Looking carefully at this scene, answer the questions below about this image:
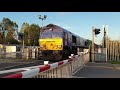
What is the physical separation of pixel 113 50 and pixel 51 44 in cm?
641

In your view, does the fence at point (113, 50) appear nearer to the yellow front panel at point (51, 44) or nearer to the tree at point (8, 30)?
the yellow front panel at point (51, 44)

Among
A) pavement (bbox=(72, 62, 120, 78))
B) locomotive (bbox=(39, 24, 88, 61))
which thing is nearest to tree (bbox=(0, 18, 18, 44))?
locomotive (bbox=(39, 24, 88, 61))

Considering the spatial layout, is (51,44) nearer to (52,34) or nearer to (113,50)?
(52,34)

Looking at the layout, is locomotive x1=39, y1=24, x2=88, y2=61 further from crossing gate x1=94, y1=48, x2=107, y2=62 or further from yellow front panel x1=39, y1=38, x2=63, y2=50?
crossing gate x1=94, y1=48, x2=107, y2=62

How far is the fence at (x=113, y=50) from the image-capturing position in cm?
3294

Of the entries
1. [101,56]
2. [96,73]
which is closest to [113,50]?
[101,56]

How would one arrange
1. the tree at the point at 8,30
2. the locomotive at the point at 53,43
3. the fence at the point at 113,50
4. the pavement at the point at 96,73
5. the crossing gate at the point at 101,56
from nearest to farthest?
the pavement at the point at 96,73
the fence at the point at 113,50
the locomotive at the point at 53,43
the crossing gate at the point at 101,56
the tree at the point at 8,30

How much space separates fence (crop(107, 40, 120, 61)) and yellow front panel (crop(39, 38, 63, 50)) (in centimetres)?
500

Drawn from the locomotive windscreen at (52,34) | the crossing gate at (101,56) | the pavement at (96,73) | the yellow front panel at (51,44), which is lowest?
the pavement at (96,73)

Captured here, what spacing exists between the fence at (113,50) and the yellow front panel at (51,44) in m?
5.00

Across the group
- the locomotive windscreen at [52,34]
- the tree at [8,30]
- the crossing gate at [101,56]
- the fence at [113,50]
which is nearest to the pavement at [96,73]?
the fence at [113,50]
